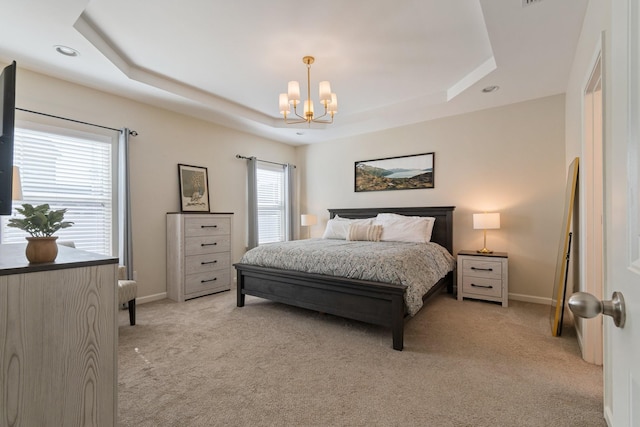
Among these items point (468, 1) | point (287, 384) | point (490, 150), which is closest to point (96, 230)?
point (287, 384)

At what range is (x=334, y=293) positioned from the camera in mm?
2781

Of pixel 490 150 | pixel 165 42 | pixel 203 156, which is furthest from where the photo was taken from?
pixel 203 156

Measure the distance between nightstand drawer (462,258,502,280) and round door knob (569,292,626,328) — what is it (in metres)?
3.31

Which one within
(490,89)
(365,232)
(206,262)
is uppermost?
(490,89)

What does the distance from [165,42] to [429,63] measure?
8.53 feet

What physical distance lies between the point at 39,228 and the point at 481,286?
13.2 ft

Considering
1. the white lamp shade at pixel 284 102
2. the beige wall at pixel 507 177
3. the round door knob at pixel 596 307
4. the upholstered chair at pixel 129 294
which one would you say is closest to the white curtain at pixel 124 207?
the upholstered chair at pixel 129 294

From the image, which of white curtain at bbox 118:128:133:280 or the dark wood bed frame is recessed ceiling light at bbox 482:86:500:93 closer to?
the dark wood bed frame

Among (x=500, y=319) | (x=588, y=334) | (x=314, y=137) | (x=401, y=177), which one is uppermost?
(x=314, y=137)

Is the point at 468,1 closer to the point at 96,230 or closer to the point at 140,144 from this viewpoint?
the point at 140,144

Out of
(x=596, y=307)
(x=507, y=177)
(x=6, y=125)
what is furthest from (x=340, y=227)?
(x=596, y=307)

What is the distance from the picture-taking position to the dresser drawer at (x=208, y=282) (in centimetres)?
379

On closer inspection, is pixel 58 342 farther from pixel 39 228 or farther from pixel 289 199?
pixel 289 199

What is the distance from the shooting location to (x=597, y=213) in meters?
2.08
